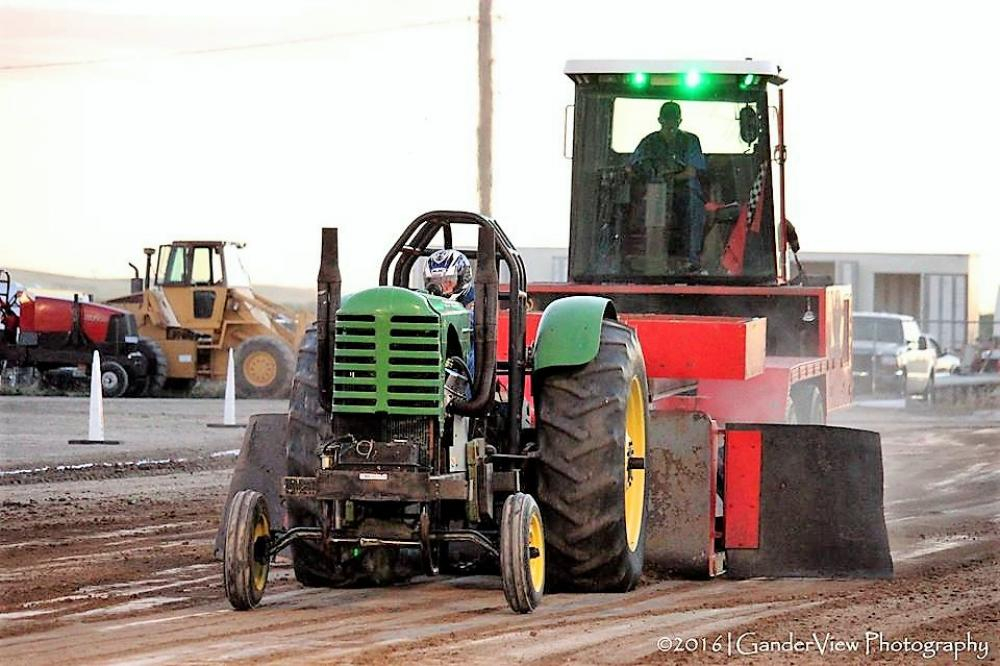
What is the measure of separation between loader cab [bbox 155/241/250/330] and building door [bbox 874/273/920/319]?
18919 millimetres

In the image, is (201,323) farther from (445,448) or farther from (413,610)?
(445,448)

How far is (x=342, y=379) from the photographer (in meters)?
7.85

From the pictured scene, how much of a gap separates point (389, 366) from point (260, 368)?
20425 millimetres

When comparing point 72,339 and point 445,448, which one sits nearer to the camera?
point 445,448

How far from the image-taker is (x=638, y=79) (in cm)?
1360

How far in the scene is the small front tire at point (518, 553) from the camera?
25.4 ft

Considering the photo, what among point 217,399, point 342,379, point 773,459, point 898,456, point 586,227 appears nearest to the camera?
point 342,379

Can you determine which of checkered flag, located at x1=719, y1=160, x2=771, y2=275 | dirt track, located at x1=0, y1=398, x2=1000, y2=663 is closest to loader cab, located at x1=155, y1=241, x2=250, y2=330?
checkered flag, located at x1=719, y1=160, x2=771, y2=275

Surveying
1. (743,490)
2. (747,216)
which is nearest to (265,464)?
(743,490)

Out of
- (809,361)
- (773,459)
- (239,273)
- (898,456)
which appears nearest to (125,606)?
(773,459)

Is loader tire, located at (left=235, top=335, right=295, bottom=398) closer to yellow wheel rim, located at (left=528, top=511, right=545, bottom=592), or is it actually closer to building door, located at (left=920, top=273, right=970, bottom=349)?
building door, located at (left=920, top=273, right=970, bottom=349)

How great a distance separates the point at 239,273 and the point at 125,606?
21640mm

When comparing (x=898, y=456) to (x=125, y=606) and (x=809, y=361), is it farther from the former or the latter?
(x=125, y=606)

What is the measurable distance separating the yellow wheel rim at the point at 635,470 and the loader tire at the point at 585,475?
0.74 feet
